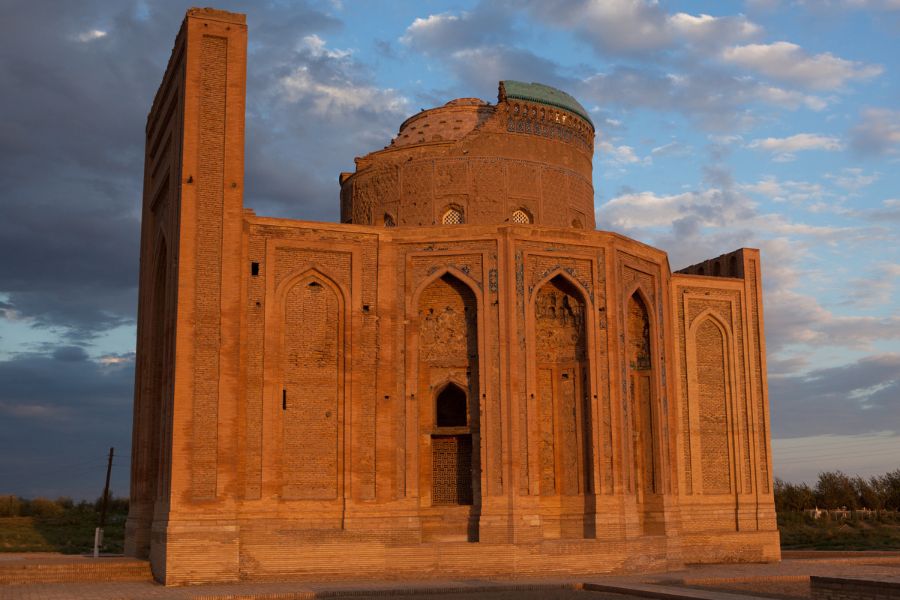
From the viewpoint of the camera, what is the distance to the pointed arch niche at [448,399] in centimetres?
1931

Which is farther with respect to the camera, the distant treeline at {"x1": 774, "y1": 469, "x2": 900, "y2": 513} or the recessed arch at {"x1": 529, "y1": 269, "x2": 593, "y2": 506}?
the distant treeline at {"x1": 774, "y1": 469, "x2": 900, "y2": 513}

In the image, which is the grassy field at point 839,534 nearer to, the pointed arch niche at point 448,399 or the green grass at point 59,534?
the pointed arch niche at point 448,399

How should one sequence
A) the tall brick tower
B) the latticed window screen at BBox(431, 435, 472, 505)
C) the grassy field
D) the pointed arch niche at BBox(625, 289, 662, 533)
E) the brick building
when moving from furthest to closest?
the grassy field, the pointed arch niche at BBox(625, 289, 662, 533), the latticed window screen at BBox(431, 435, 472, 505), the brick building, the tall brick tower

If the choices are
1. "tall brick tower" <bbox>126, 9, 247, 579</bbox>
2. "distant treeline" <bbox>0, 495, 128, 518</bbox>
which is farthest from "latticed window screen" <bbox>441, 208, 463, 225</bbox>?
"distant treeline" <bbox>0, 495, 128, 518</bbox>

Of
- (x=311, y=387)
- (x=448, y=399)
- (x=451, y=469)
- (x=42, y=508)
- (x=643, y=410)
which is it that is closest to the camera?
(x=311, y=387)

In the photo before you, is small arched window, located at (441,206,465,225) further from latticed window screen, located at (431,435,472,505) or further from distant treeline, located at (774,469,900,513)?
distant treeline, located at (774,469,900,513)

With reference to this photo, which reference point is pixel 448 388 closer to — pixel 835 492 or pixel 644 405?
pixel 644 405

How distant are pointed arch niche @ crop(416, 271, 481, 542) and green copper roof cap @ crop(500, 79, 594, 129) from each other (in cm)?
599

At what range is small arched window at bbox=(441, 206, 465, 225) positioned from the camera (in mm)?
23141

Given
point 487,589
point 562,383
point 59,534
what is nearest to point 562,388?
point 562,383

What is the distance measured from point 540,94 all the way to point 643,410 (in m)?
8.03

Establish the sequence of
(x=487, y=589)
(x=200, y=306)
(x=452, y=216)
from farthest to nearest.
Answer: (x=452, y=216) → (x=200, y=306) → (x=487, y=589)

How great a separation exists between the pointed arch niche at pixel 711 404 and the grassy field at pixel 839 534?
7.44 meters

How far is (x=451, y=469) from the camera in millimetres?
19797
